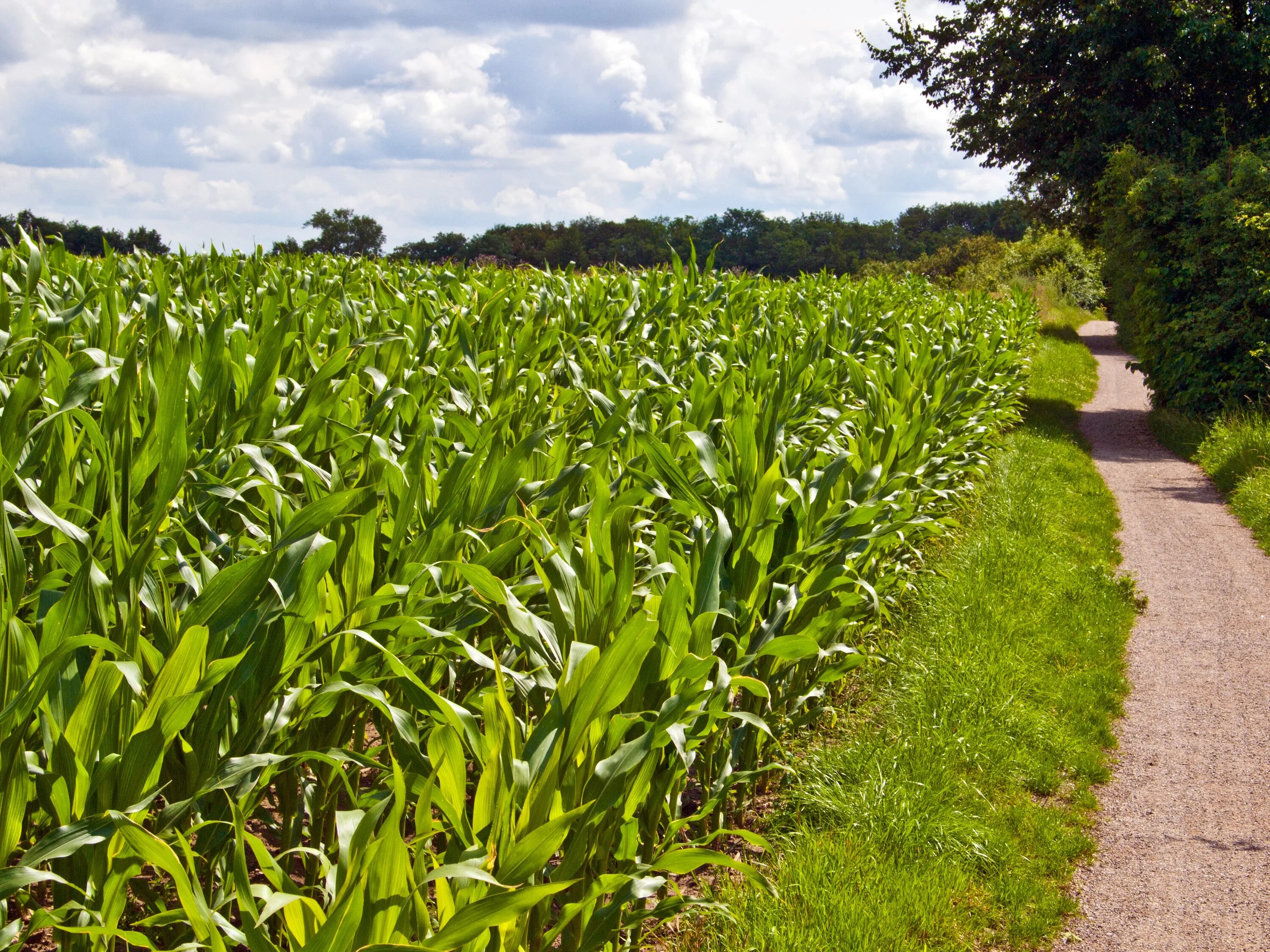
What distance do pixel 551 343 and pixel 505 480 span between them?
3.10 metres

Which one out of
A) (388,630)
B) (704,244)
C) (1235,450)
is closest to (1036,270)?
(704,244)

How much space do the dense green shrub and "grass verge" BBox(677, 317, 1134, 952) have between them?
8321mm

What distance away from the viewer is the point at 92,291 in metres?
5.57

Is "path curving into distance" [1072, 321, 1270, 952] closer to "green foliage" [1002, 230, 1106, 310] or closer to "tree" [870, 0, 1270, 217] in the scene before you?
"tree" [870, 0, 1270, 217]

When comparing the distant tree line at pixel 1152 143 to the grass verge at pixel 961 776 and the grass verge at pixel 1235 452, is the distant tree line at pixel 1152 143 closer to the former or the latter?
the grass verge at pixel 1235 452

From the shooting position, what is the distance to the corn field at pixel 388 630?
1910 mm

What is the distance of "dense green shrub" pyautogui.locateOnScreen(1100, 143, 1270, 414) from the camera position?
13.8m

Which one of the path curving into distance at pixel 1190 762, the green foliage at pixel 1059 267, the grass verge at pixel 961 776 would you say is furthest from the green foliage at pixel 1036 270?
the grass verge at pixel 961 776

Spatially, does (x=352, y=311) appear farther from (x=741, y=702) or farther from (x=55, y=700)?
(x=55, y=700)

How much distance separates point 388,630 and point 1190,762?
13.8ft

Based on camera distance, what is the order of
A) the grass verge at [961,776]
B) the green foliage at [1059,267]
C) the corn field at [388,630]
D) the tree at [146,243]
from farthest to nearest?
1. the green foliage at [1059,267]
2. the tree at [146,243]
3. the grass verge at [961,776]
4. the corn field at [388,630]

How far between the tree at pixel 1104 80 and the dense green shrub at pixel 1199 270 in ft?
5.51

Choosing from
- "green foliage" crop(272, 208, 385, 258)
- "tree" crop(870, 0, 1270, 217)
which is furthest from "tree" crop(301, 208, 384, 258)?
"tree" crop(870, 0, 1270, 217)

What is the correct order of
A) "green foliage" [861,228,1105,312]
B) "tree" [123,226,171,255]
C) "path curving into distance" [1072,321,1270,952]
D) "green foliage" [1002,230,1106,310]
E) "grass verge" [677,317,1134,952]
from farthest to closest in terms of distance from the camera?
"green foliage" [1002,230,1106,310] < "green foliage" [861,228,1105,312] < "tree" [123,226,171,255] < "path curving into distance" [1072,321,1270,952] < "grass verge" [677,317,1134,952]
